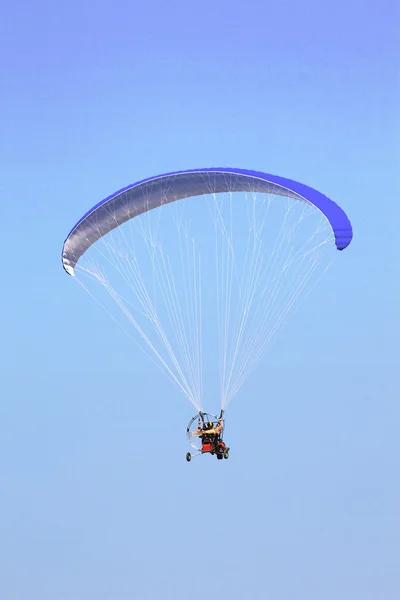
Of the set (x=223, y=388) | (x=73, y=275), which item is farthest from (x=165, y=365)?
(x=73, y=275)

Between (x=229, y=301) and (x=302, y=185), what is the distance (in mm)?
3327

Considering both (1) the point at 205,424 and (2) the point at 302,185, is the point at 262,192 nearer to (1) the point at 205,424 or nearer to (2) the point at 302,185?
(2) the point at 302,185

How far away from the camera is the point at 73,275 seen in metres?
42.7

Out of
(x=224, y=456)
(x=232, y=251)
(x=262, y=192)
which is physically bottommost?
(x=224, y=456)

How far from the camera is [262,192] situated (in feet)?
133

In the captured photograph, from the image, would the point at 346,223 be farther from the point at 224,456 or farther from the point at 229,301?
the point at 224,456

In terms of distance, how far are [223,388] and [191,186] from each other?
5291 mm

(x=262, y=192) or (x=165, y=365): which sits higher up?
(x=262, y=192)

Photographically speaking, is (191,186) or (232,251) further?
(191,186)

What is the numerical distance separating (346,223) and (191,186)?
485cm

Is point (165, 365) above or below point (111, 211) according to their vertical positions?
below

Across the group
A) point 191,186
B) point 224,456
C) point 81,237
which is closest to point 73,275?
point 81,237

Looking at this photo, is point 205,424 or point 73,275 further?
point 73,275

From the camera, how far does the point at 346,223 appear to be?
38.5 meters
